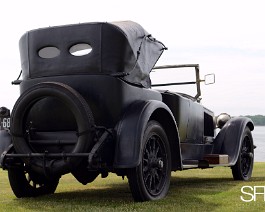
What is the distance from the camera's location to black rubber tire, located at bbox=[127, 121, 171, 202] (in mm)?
5930

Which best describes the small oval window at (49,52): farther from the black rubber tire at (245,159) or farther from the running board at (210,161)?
the black rubber tire at (245,159)

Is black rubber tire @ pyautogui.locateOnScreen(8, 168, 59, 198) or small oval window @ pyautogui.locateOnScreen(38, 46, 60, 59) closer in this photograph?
small oval window @ pyautogui.locateOnScreen(38, 46, 60, 59)

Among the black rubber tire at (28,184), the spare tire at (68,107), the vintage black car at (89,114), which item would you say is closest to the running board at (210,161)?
the vintage black car at (89,114)

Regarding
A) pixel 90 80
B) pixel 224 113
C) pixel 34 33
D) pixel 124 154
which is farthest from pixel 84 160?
pixel 224 113

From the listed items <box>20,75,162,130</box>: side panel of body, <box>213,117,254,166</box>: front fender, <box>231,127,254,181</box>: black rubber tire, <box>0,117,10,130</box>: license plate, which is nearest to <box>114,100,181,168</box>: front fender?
<box>20,75,162,130</box>: side panel of body

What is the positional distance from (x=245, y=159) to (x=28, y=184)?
439 centimetres

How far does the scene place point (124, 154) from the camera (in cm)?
579

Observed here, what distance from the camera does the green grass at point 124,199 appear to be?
575 cm

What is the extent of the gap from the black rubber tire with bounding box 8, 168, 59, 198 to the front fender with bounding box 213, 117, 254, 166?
3073 millimetres

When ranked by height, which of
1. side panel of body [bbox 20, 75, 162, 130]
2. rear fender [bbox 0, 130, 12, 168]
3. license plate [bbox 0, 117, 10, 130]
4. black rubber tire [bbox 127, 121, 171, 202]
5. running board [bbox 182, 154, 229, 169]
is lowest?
running board [bbox 182, 154, 229, 169]

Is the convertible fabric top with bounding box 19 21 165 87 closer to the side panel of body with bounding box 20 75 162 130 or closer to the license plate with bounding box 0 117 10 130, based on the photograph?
the side panel of body with bounding box 20 75 162 130

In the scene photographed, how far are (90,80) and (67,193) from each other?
2060 millimetres

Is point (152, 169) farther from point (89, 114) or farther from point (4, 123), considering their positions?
point (4, 123)

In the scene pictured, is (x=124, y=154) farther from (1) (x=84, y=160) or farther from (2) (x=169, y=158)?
(2) (x=169, y=158)
